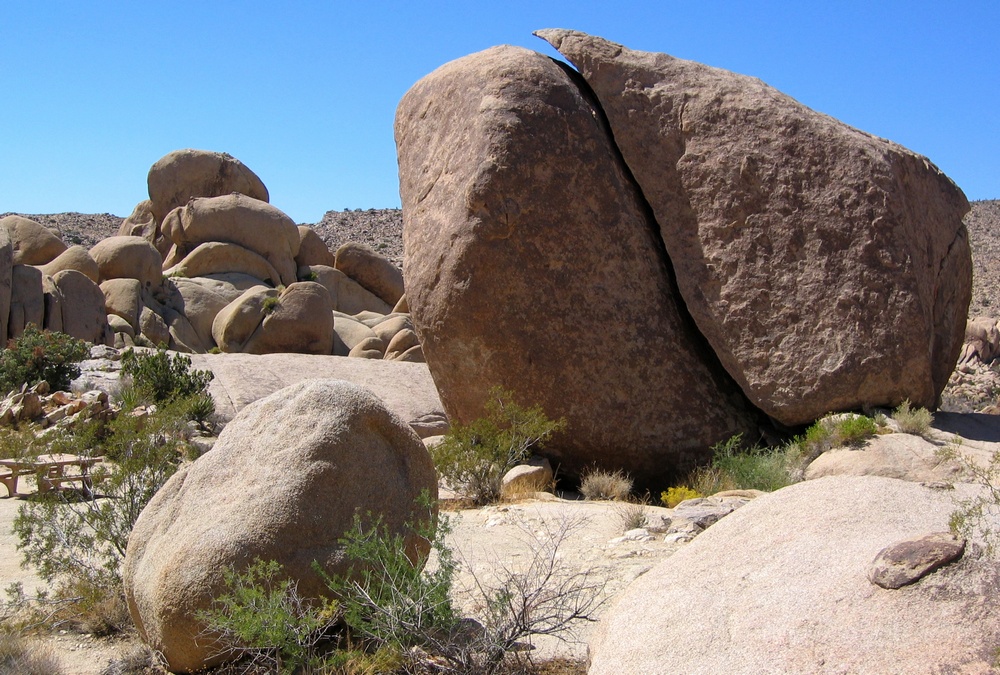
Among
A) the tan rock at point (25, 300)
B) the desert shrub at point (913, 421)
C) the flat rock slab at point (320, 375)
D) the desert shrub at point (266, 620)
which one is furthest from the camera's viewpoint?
the tan rock at point (25, 300)

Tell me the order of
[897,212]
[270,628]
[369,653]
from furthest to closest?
[897,212] < [369,653] < [270,628]

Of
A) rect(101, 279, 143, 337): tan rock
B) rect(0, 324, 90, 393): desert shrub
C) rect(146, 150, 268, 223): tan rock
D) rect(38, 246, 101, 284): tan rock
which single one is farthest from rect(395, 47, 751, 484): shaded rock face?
rect(146, 150, 268, 223): tan rock

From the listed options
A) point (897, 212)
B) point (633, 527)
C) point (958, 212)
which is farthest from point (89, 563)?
point (958, 212)

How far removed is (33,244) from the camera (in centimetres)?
2480

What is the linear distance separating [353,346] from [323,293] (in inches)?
66.9

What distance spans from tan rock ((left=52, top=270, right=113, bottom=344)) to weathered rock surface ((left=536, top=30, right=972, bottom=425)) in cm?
1463

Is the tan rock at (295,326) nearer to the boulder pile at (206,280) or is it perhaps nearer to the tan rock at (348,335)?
the boulder pile at (206,280)

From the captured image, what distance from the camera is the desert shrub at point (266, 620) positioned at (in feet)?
13.3

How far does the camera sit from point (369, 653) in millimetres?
4430

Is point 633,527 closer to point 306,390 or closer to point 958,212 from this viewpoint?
point 306,390

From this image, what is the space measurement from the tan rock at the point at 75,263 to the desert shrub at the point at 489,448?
675 inches

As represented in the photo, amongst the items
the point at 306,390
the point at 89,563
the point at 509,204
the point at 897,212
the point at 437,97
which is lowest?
the point at 89,563

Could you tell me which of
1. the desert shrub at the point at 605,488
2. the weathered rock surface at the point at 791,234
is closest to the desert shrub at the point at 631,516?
the desert shrub at the point at 605,488

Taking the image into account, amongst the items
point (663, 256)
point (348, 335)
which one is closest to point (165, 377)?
point (663, 256)
